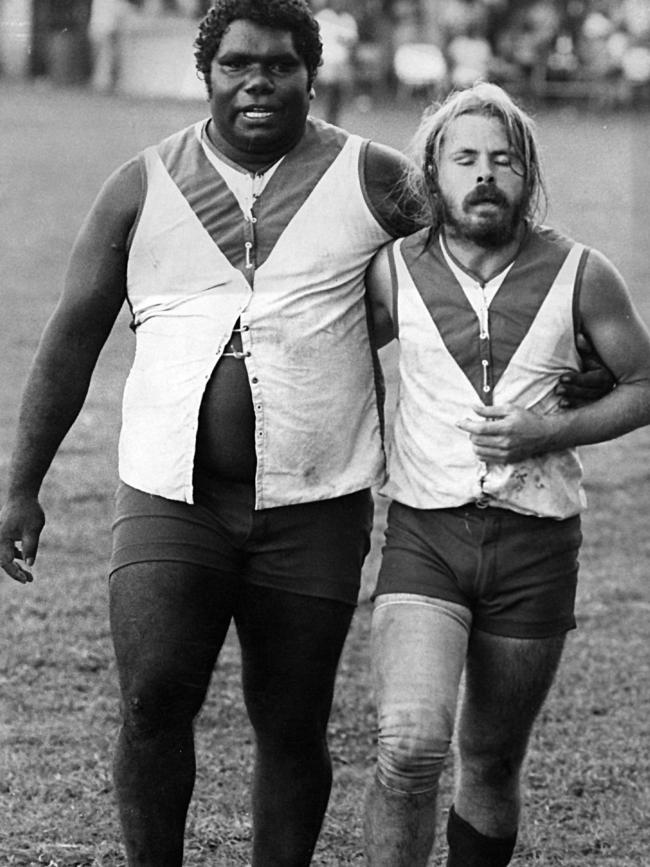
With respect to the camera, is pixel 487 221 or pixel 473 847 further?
pixel 473 847

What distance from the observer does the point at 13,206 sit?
1983 centimetres

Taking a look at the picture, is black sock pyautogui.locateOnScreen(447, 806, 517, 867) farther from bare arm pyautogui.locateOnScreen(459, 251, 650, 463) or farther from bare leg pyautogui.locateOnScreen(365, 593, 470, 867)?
bare arm pyautogui.locateOnScreen(459, 251, 650, 463)

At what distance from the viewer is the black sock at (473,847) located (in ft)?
12.9

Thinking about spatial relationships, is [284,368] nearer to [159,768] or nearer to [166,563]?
[166,563]

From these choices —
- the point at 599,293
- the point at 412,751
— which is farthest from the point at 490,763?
the point at 599,293

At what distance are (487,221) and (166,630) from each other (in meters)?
1.14

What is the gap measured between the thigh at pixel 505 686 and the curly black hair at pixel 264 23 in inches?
53.6

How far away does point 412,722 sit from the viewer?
3553mm

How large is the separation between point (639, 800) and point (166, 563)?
198 centimetres

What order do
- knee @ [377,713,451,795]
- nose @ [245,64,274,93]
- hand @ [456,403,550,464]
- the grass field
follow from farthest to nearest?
the grass field → nose @ [245,64,274,93] → hand @ [456,403,550,464] → knee @ [377,713,451,795]

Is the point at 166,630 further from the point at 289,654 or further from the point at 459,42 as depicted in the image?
the point at 459,42

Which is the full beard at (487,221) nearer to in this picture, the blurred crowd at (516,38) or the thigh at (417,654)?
the thigh at (417,654)

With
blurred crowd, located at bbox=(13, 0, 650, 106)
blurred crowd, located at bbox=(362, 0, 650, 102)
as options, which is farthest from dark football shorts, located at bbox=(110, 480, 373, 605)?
blurred crowd, located at bbox=(362, 0, 650, 102)

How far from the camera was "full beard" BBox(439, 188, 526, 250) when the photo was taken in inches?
148
